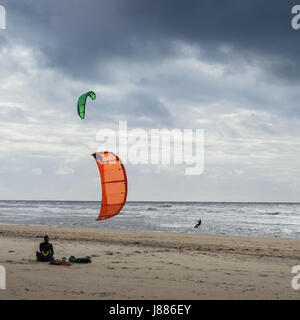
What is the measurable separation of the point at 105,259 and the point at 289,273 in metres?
5.19

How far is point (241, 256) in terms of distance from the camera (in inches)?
468

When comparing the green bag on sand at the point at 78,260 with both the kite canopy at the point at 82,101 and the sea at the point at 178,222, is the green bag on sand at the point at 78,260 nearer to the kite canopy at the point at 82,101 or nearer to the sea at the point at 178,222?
the kite canopy at the point at 82,101

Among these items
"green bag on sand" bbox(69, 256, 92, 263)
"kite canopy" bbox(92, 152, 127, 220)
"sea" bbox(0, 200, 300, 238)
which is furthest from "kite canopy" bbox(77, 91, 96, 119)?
"sea" bbox(0, 200, 300, 238)

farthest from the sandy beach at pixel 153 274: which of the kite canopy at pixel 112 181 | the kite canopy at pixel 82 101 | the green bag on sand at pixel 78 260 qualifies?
the kite canopy at pixel 82 101

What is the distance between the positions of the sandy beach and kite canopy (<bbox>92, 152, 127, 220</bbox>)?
1592 mm

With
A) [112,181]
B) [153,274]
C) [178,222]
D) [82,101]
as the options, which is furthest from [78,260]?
[178,222]

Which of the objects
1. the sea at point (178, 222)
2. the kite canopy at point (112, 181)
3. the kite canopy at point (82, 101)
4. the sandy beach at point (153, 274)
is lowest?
the sea at point (178, 222)

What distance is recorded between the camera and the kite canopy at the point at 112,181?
25.1ft

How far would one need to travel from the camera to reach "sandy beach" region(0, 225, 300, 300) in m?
6.87

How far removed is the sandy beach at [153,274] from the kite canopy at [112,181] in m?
1.59

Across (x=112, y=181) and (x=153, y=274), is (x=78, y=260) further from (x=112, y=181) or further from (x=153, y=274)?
(x=112, y=181)

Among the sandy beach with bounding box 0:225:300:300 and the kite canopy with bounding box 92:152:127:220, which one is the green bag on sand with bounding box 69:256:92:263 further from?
the kite canopy with bounding box 92:152:127:220

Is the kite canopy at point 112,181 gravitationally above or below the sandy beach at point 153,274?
above
